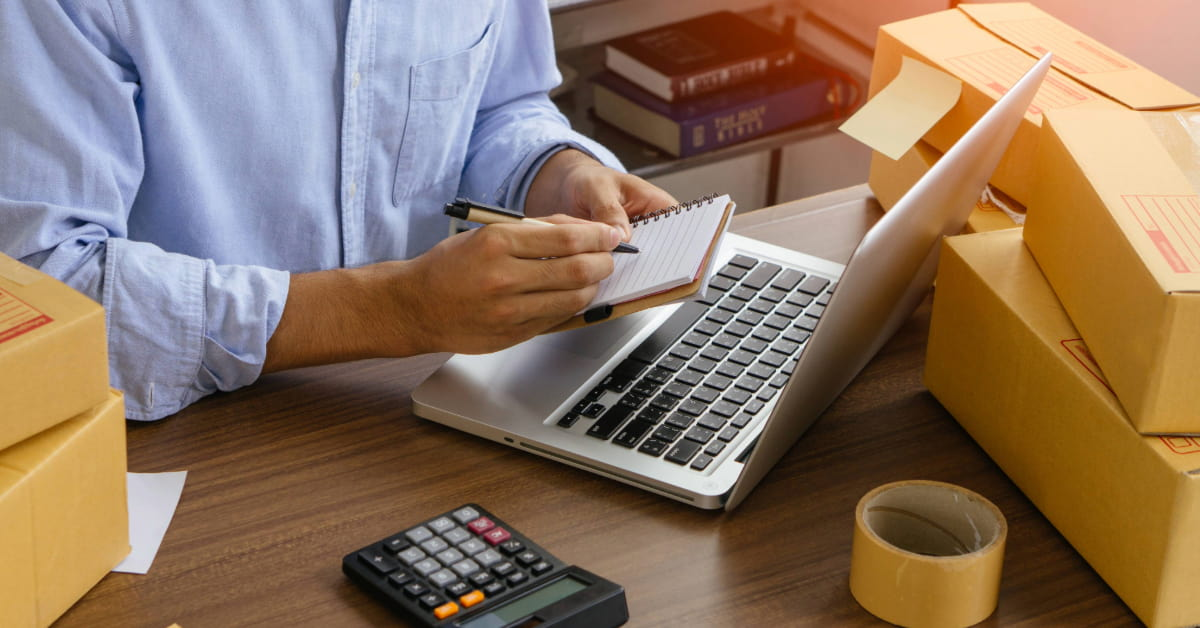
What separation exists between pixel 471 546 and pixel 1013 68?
0.77 meters

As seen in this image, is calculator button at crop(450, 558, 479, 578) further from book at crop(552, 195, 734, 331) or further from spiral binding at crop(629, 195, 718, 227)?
spiral binding at crop(629, 195, 718, 227)

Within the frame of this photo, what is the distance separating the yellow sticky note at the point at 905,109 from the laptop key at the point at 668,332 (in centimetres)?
21

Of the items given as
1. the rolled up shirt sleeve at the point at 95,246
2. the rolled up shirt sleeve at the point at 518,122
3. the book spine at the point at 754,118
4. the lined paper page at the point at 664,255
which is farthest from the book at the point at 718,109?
the rolled up shirt sleeve at the point at 95,246

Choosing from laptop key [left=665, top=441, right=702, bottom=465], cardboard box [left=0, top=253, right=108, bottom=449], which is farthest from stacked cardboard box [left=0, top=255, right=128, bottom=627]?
laptop key [left=665, top=441, right=702, bottom=465]

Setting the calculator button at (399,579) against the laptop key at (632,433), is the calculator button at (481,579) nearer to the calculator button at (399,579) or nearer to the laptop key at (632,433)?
the calculator button at (399,579)

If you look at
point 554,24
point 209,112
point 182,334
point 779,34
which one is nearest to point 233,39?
point 209,112

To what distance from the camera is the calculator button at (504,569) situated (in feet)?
2.41

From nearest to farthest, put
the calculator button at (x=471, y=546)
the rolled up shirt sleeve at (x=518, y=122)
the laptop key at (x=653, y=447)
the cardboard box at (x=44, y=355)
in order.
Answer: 1. the cardboard box at (x=44, y=355)
2. the calculator button at (x=471, y=546)
3. the laptop key at (x=653, y=447)
4. the rolled up shirt sleeve at (x=518, y=122)

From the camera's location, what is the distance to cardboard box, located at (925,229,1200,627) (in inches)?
27.8

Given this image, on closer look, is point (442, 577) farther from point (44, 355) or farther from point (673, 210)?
point (673, 210)

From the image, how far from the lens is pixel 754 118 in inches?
92.2

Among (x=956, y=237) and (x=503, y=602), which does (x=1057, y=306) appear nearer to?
(x=956, y=237)

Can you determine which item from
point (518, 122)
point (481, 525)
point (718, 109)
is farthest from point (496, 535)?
point (718, 109)

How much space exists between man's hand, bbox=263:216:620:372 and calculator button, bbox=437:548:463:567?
0.79 feet
